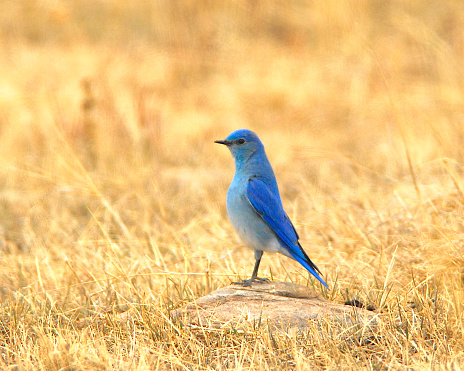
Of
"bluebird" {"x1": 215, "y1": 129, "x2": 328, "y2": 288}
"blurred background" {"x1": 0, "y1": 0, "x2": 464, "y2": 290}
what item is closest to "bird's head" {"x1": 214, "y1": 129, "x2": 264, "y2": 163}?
"bluebird" {"x1": 215, "y1": 129, "x2": 328, "y2": 288}

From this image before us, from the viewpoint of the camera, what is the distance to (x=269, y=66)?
1014 cm

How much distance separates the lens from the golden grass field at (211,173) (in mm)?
3078

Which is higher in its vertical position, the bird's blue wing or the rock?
the bird's blue wing

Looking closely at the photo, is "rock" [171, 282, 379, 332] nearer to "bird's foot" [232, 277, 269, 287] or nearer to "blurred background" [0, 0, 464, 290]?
"bird's foot" [232, 277, 269, 287]

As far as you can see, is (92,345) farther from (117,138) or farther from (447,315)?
(117,138)

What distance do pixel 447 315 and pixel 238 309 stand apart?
99cm

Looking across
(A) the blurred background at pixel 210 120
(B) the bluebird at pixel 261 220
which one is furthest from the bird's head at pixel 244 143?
(A) the blurred background at pixel 210 120

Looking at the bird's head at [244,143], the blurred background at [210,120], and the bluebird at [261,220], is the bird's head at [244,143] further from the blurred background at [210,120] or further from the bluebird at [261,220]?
the blurred background at [210,120]

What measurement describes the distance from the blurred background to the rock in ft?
2.25

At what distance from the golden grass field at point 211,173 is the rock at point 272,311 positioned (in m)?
0.07

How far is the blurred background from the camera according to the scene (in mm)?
4770

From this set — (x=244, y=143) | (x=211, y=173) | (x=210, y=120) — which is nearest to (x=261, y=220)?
(x=244, y=143)

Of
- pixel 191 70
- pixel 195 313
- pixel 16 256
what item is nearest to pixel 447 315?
pixel 195 313

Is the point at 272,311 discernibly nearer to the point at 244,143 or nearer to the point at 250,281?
the point at 250,281
